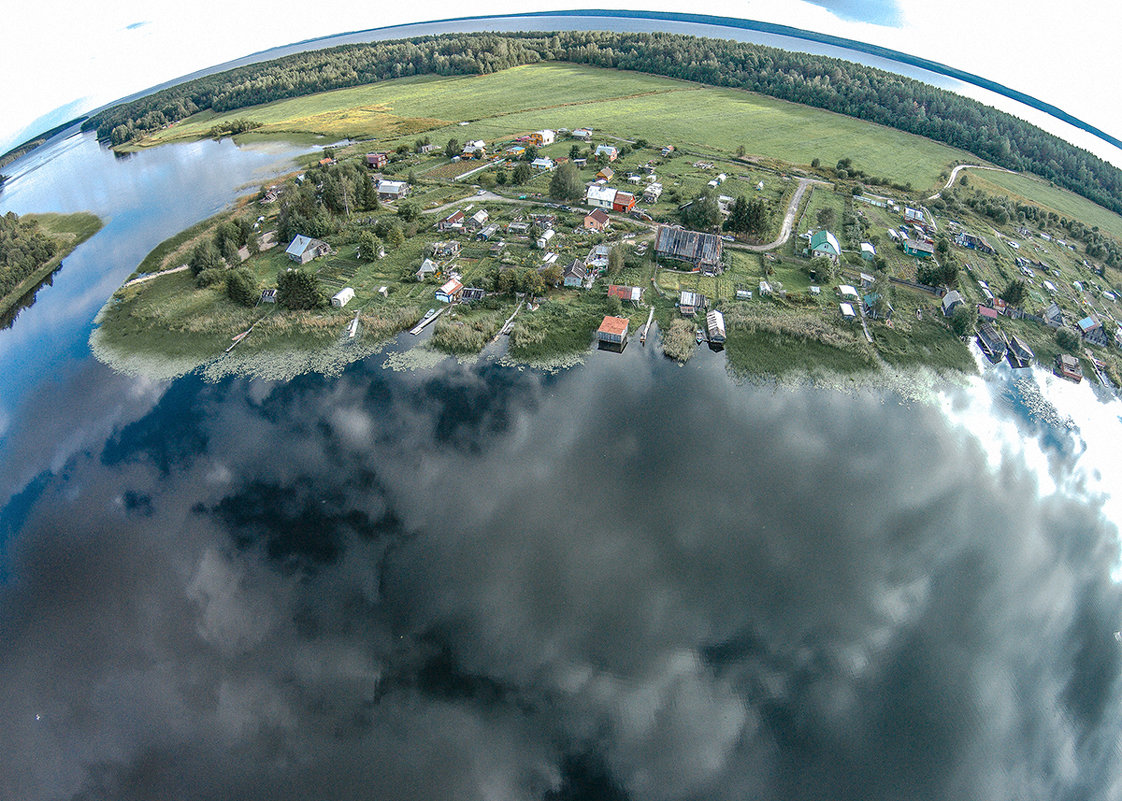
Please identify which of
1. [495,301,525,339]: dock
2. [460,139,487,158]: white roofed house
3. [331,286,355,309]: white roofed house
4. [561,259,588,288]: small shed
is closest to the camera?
[495,301,525,339]: dock

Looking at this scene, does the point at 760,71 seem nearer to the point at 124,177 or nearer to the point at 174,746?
the point at 124,177

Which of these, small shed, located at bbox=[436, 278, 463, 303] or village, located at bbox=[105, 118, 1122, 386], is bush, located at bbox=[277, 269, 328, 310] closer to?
village, located at bbox=[105, 118, 1122, 386]

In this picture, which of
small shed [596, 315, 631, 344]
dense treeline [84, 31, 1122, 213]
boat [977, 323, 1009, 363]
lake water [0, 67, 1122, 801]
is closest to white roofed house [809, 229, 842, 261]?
boat [977, 323, 1009, 363]

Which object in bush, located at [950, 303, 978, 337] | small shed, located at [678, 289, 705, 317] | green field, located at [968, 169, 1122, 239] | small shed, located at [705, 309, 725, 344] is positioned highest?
small shed, located at [678, 289, 705, 317]

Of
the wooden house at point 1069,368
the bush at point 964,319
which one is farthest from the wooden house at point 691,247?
the wooden house at point 1069,368

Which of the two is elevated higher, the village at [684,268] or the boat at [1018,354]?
the village at [684,268]

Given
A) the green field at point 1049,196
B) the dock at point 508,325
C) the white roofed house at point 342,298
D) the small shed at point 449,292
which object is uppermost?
the white roofed house at point 342,298

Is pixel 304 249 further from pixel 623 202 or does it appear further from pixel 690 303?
pixel 690 303

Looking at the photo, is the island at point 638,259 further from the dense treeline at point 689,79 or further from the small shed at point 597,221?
the dense treeline at point 689,79
